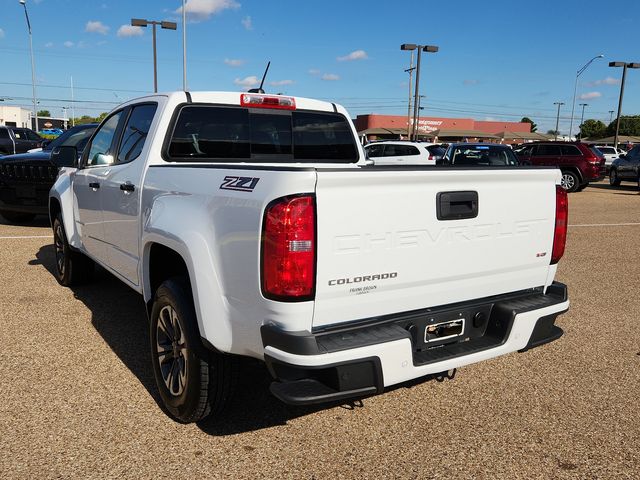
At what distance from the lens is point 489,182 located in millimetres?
2924

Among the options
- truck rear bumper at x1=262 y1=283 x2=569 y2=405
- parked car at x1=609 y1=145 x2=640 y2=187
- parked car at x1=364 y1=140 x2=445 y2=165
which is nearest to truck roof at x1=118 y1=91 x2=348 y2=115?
truck rear bumper at x1=262 y1=283 x2=569 y2=405

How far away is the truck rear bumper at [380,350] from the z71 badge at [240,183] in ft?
2.02

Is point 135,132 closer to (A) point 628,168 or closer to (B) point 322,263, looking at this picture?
(B) point 322,263

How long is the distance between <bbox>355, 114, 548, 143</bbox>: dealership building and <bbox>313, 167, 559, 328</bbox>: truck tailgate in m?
61.4

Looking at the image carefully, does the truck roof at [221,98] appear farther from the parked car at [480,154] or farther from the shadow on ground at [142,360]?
the parked car at [480,154]

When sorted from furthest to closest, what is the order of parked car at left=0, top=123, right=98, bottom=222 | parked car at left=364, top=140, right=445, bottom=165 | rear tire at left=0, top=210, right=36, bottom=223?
1. parked car at left=364, top=140, right=445, bottom=165
2. rear tire at left=0, top=210, right=36, bottom=223
3. parked car at left=0, top=123, right=98, bottom=222

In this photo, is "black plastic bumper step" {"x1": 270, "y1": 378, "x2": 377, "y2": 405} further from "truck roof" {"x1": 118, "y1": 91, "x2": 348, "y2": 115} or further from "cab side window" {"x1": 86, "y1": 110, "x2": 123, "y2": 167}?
"cab side window" {"x1": 86, "y1": 110, "x2": 123, "y2": 167}

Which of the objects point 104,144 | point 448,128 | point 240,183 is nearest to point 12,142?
point 104,144

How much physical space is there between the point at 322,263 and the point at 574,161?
65.5 feet

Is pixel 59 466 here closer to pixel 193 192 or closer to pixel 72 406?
pixel 72 406

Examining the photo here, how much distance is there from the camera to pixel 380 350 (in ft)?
8.03

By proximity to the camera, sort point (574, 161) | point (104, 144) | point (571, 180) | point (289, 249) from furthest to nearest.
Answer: point (571, 180), point (574, 161), point (104, 144), point (289, 249)

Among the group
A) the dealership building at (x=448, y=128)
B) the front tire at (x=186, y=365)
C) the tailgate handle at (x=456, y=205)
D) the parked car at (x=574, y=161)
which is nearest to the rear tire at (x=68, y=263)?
the front tire at (x=186, y=365)

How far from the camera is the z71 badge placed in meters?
2.48
